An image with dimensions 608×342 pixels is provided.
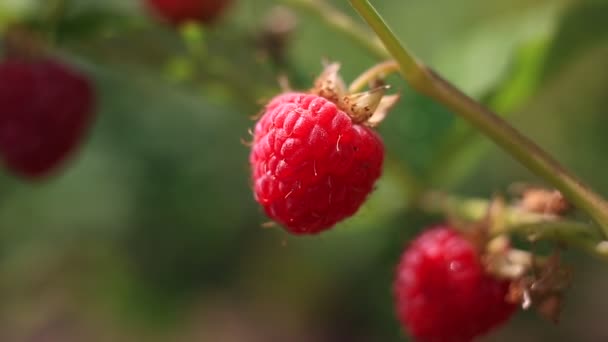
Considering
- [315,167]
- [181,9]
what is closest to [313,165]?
[315,167]

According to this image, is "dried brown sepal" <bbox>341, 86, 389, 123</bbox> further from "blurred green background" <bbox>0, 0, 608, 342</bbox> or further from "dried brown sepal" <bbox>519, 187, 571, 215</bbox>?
"blurred green background" <bbox>0, 0, 608, 342</bbox>

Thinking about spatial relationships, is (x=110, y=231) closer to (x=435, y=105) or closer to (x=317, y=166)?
(x=435, y=105)

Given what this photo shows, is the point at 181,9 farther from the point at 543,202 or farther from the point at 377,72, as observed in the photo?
the point at 543,202

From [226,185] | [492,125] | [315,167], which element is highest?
[315,167]

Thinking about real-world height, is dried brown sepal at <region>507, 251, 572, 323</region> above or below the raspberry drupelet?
below

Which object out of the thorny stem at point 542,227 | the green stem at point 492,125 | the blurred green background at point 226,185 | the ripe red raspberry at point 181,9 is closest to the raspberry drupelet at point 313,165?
the green stem at point 492,125

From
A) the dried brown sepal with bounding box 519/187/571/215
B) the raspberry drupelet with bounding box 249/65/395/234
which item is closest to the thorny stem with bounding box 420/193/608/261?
the dried brown sepal with bounding box 519/187/571/215

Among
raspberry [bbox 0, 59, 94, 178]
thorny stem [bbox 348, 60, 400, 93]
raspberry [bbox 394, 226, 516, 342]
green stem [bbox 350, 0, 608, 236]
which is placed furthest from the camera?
raspberry [bbox 0, 59, 94, 178]

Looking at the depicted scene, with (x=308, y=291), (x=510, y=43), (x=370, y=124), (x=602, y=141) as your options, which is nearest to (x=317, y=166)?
(x=370, y=124)
